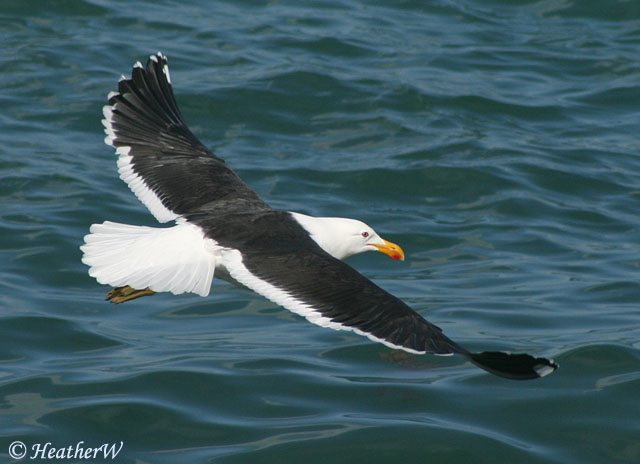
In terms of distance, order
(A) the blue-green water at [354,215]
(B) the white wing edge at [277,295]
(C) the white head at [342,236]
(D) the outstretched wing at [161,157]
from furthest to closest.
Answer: (D) the outstretched wing at [161,157]
(C) the white head at [342,236]
(A) the blue-green water at [354,215]
(B) the white wing edge at [277,295]

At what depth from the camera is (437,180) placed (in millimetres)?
9766

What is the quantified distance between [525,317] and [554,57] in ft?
21.3

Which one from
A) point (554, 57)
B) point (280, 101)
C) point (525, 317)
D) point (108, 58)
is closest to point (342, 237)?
point (525, 317)

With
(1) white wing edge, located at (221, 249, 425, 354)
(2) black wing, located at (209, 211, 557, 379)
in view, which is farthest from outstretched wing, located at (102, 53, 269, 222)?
(1) white wing edge, located at (221, 249, 425, 354)

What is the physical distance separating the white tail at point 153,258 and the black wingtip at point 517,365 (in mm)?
1548

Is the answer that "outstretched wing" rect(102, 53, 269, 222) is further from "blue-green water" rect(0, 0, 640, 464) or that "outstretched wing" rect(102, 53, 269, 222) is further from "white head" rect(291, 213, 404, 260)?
"blue-green water" rect(0, 0, 640, 464)

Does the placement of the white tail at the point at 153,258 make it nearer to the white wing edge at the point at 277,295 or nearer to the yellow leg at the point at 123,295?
the white wing edge at the point at 277,295

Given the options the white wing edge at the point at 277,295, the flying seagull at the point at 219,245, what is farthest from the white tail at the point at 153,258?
the white wing edge at the point at 277,295

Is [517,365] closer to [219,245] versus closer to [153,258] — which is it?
[219,245]

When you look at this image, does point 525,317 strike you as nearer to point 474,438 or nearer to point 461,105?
point 474,438

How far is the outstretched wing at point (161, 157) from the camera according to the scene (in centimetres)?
661

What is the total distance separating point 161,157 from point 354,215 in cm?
241

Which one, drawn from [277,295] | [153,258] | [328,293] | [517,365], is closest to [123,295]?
[153,258]

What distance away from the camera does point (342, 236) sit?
21.0 feet
